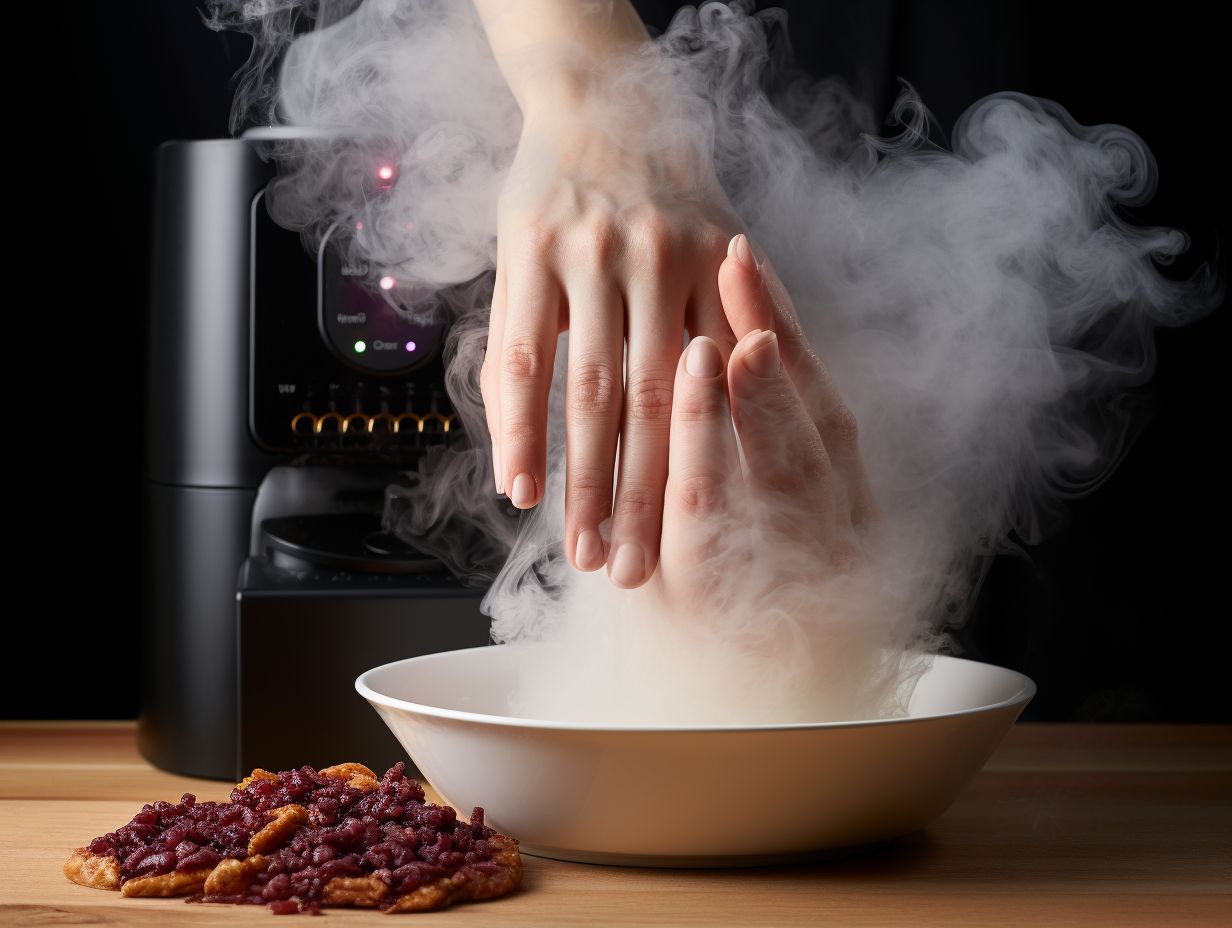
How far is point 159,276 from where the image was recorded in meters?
1.24

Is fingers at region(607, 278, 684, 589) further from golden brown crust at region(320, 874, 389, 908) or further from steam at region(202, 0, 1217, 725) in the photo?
golden brown crust at region(320, 874, 389, 908)

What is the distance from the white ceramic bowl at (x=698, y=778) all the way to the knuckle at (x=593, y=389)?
197 mm

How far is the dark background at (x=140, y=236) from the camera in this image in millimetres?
1578

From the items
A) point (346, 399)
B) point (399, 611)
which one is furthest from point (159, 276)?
point (399, 611)

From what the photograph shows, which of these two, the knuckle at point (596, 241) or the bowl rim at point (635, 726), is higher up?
the knuckle at point (596, 241)

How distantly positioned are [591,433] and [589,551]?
0.23 ft

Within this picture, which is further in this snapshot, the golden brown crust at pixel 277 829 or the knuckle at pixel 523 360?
the knuckle at pixel 523 360

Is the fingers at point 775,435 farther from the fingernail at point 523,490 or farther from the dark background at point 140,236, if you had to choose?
the dark background at point 140,236

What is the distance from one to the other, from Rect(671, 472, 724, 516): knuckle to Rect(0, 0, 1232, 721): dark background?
877 millimetres

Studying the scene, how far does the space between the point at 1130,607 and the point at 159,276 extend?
4.00ft

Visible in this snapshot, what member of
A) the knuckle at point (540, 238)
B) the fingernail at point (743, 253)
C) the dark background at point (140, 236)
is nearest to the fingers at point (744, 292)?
the fingernail at point (743, 253)

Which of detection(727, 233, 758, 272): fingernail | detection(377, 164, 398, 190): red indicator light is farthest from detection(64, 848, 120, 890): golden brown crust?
detection(377, 164, 398, 190): red indicator light

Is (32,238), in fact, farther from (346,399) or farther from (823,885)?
(823,885)

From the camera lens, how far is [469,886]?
0.74m
